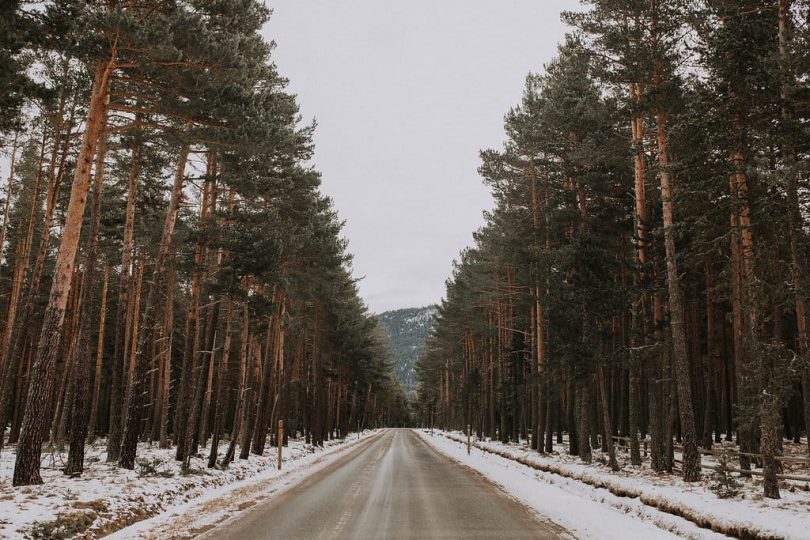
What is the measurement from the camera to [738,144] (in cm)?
1298

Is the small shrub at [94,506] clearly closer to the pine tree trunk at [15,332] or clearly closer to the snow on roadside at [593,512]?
the snow on roadside at [593,512]

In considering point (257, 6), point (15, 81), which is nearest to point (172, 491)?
point (15, 81)

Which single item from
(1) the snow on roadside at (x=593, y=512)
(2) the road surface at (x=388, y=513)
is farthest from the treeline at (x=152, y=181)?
(1) the snow on roadside at (x=593, y=512)

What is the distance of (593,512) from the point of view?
1083 centimetres

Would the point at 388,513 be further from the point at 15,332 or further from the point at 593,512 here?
the point at 15,332

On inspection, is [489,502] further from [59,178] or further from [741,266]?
[59,178]

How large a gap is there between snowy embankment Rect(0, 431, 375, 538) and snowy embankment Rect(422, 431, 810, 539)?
6.65 m

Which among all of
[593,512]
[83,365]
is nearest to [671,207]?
[593,512]

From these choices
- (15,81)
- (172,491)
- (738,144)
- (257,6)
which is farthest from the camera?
(257,6)

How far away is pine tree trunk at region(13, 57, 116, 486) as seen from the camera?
10.4 meters

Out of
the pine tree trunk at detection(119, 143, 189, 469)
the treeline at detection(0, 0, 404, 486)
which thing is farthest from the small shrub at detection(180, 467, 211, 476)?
the pine tree trunk at detection(119, 143, 189, 469)

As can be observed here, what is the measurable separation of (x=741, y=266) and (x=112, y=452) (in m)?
20.8

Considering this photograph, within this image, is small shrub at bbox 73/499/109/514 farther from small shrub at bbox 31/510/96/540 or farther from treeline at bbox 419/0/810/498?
treeline at bbox 419/0/810/498

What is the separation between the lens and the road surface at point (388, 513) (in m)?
8.51
